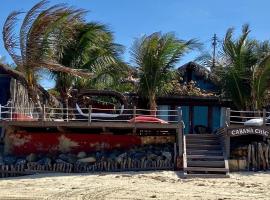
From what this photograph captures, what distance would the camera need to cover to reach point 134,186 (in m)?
15.1

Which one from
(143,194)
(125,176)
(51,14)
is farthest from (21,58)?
(143,194)

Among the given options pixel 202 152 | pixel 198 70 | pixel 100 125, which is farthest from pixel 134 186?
pixel 198 70

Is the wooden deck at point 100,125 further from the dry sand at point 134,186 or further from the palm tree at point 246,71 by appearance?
the palm tree at point 246,71

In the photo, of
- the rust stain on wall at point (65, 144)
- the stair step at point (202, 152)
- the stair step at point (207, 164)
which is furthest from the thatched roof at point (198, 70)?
the rust stain on wall at point (65, 144)

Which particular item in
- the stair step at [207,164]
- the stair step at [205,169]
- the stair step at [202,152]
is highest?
the stair step at [202,152]

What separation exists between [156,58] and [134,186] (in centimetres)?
869

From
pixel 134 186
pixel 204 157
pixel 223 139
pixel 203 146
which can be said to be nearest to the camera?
pixel 134 186

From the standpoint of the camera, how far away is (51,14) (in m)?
20.1

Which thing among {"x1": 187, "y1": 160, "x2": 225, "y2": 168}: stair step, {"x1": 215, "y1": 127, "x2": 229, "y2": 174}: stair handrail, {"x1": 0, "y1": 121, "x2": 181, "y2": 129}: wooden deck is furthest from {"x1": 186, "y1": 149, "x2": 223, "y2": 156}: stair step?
{"x1": 0, "y1": 121, "x2": 181, "y2": 129}: wooden deck

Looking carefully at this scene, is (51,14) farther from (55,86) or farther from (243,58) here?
(243,58)

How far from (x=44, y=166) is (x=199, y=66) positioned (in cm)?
1146

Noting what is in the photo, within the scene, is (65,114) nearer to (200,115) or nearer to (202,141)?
(202,141)

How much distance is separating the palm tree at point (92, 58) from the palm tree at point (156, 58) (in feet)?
3.00

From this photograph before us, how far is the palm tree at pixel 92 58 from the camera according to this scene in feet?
72.6
